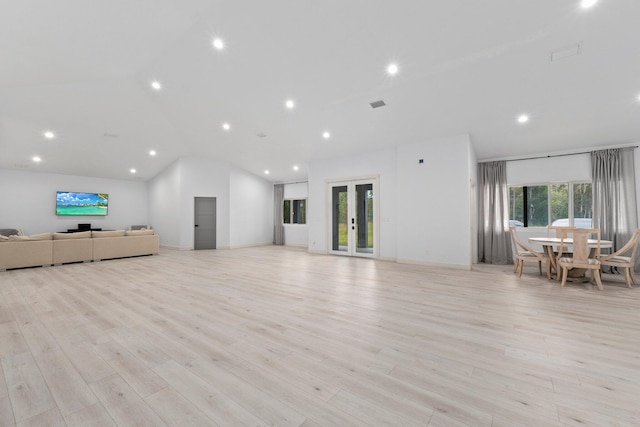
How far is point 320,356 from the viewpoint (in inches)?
81.0

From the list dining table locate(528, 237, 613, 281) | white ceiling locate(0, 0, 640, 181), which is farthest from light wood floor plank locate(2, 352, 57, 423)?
dining table locate(528, 237, 613, 281)

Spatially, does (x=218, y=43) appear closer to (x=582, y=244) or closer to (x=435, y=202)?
(x=435, y=202)

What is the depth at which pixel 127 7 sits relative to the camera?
11.6 ft

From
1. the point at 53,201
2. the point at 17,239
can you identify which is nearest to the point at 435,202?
the point at 17,239

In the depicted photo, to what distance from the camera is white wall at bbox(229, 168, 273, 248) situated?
9.80 m

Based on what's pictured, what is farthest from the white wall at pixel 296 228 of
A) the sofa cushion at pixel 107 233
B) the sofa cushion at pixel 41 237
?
the sofa cushion at pixel 41 237

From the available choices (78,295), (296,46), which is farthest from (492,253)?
(78,295)

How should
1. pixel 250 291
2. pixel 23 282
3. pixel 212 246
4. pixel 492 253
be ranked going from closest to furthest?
1. pixel 250 291
2. pixel 23 282
3. pixel 492 253
4. pixel 212 246

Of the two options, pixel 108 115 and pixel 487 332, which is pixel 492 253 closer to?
pixel 487 332

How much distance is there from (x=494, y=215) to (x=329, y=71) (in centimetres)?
532

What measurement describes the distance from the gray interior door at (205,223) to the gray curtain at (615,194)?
411 inches

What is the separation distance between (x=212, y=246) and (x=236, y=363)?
8202 mm

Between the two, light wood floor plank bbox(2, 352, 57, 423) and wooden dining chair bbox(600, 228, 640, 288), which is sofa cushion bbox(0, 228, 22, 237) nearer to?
light wood floor plank bbox(2, 352, 57, 423)

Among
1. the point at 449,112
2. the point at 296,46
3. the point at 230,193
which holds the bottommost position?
the point at 230,193
